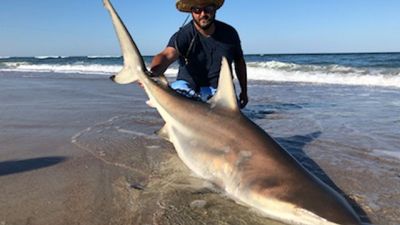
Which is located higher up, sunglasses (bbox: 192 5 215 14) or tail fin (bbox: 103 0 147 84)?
sunglasses (bbox: 192 5 215 14)

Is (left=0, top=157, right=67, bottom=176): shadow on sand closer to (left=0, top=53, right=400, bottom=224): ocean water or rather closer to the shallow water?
the shallow water

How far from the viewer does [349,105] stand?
780cm

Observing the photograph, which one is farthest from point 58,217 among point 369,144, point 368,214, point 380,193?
point 369,144

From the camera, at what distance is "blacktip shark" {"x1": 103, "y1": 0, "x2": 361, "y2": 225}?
7.29 ft

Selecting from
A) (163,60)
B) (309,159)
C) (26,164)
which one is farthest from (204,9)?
(26,164)

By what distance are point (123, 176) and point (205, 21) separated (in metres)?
1.80

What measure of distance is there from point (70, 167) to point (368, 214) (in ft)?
7.34

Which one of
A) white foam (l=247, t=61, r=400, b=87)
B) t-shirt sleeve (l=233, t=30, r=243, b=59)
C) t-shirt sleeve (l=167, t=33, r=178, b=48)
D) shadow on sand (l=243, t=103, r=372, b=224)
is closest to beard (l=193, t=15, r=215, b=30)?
t-shirt sleeve (l=167, t=33, r=178, b=48)

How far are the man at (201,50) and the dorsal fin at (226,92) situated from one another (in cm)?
127

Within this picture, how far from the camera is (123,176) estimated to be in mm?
3391

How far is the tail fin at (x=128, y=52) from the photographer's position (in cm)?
373

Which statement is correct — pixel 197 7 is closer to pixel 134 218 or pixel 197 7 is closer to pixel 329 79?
pixel 134 218

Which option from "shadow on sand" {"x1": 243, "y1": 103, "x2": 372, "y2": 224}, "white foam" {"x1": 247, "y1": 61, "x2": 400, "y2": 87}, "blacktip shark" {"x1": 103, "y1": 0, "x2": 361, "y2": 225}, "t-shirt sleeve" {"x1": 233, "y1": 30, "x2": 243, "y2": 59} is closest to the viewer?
"blacktip shark" {"x1": 103, "y1": 0, "x2": 361, "y2": 225}

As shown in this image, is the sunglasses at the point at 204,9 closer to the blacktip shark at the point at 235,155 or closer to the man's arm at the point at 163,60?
the man's arm at the point at 163,60
